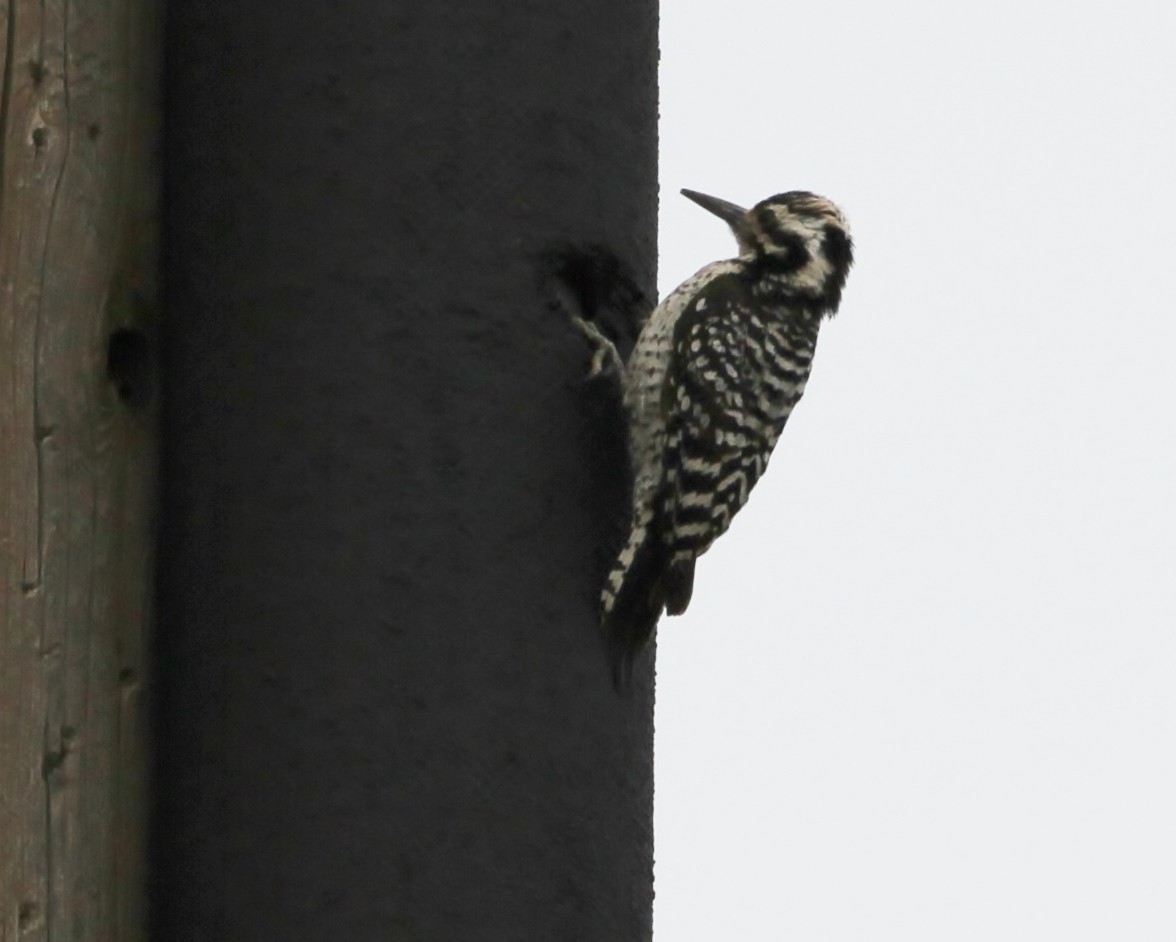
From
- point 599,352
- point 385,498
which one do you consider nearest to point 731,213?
point 599,352

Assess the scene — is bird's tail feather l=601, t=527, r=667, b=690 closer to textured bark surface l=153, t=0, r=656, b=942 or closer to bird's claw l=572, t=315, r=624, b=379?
textured bark surface l=153, t=0, r=656, b=942

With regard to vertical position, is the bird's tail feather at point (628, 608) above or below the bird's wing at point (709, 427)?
below

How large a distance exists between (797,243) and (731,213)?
0.30 m

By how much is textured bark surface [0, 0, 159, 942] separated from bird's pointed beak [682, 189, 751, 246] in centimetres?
259

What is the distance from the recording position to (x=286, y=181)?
13.1 ft

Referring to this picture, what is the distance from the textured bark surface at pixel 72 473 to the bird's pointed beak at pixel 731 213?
2589 millimetres

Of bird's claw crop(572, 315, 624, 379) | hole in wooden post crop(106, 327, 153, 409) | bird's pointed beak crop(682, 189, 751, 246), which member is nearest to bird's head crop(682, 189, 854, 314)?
bird's pointed beak crop(682, 189, 751, 246)

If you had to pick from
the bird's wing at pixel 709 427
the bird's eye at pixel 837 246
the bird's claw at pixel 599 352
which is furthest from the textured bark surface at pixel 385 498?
the bird's eye at pixel 837 246

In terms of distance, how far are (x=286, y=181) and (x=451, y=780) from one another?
1.08 m

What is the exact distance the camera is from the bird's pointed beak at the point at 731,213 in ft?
20.5

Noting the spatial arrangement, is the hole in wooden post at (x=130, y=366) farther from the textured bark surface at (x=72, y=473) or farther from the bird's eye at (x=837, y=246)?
the bird's eye at (x=837, y=246)

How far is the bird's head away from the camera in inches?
237

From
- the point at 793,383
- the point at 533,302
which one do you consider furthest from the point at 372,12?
the point at 793,383

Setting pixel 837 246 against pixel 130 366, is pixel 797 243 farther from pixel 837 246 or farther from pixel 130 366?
pixel 130 366
